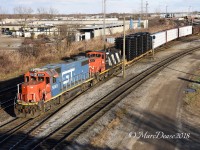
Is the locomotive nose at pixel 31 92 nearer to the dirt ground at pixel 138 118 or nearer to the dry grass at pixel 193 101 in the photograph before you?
the dirt ground at pixel 138 118

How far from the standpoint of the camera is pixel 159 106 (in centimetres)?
2197

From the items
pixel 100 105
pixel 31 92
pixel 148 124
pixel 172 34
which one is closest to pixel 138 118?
pixel 148 124

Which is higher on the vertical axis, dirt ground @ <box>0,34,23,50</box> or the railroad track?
dirt ground @ <box>0,34,23,50</box>

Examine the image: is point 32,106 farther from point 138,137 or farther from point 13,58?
point 13,58

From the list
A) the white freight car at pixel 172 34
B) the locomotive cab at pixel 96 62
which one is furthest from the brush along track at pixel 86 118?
the white freight car at pixel 172 34

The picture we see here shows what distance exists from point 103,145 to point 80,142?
1.35 metres

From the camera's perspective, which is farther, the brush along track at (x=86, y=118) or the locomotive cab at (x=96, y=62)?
the locomotive cab at (x=96, y=62)

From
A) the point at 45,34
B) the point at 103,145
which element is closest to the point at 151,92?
the point at 103,145

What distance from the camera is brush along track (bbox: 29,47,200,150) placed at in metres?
15.8

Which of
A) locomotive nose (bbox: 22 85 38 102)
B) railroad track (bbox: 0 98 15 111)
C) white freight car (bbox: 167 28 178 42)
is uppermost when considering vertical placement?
white freight car (bbox: 167 28 178 42)

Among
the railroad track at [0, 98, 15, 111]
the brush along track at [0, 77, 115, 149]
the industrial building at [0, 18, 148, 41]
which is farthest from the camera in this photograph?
the industrial building at [0, 18, 148, 41]

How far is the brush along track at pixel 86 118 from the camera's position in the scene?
15828 mm

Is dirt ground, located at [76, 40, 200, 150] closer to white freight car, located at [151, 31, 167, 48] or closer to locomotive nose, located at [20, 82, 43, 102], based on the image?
locomotive nose, located at [20, 82, 43, 102]

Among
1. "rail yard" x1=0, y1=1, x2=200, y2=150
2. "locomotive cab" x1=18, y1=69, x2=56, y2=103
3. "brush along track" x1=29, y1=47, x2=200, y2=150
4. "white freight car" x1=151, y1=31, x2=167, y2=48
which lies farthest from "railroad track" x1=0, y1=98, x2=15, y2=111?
"white freight car" x1=151, y1=31, x2=167, y2=48
